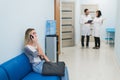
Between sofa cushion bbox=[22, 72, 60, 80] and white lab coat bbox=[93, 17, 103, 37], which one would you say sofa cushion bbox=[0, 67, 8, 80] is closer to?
sofa cushion bbox=[22, 72, 60, 80]

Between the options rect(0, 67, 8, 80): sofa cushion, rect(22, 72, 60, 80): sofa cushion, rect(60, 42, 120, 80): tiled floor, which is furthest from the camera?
rect(60, 42, 120, 80): tiled floor

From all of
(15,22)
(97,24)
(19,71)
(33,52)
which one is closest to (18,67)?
(19,71)

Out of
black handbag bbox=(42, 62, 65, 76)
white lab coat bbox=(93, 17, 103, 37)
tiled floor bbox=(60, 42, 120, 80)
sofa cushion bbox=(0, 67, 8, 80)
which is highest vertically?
white lab coat bbox=(93, 17, 103, 37)

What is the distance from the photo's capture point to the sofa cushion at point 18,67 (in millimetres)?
2900

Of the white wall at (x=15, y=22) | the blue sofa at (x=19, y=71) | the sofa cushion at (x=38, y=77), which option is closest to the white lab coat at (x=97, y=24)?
the white wall at (x=15, y=22)

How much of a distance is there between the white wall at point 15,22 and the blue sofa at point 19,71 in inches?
7.0

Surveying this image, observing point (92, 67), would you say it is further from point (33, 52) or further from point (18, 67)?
point (18, 67)

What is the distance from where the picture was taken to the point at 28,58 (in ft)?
12.6

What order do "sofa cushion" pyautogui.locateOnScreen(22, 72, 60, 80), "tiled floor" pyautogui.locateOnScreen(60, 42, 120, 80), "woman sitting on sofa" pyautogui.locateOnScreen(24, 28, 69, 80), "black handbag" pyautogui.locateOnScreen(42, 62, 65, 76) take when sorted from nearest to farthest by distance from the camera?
"sofa cushion" pyautogui.locateOnScreen(22, 72, 60, 80) → "black handbag" pyautogui.locateOnScreen(42, 62, 65, 76) → "woman sitting on sofa" pyautogui.locateOnScreen(24, 28, 69, 80) → "tiled floor" pyautogui.locateOnScreen(60, 42, 120, 80)

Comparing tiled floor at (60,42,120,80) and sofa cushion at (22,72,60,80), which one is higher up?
sofa cushion at (22,72,60,80)

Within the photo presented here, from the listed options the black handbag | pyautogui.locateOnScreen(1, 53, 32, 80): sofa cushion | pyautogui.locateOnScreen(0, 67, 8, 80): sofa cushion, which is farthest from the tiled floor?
pyautogui.locateOnScreen(0, 67, 8, 80): sofa cushion

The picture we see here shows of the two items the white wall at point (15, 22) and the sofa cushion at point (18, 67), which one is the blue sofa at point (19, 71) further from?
the white wall at point (15, 22)

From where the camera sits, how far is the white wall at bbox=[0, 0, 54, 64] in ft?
10.3

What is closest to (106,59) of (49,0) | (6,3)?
(49,0)
